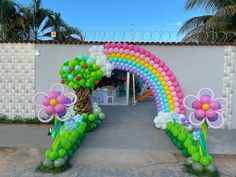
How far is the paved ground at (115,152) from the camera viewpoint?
4316 millimetres

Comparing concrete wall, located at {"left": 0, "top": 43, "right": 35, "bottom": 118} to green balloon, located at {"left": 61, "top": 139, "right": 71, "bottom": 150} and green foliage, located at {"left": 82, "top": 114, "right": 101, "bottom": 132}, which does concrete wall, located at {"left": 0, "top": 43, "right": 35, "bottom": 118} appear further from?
green balloon, located at {"left": 61, "top": 139, "right": 71, "bottom": 150}

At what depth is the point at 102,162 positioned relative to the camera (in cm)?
469

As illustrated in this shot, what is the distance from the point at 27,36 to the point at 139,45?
670cm

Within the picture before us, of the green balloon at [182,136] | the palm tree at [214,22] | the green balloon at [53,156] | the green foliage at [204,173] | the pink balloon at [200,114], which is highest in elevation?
the palm tree at [214,22]

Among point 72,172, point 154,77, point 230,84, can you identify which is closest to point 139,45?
point 154,77

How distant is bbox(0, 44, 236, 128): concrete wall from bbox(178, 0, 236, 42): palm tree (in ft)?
8.91

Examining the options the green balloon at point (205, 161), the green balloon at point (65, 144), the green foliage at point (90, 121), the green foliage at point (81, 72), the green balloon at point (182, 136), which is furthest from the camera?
the green foliage at point (90, 121)

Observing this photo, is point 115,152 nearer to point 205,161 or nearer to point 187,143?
point 187,143

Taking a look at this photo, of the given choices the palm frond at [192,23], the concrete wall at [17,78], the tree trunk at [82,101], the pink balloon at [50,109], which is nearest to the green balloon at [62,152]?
the pink balloon at [50,109]

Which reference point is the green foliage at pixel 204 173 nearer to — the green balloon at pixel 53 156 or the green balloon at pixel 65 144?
the green balloon at pixel 65 144

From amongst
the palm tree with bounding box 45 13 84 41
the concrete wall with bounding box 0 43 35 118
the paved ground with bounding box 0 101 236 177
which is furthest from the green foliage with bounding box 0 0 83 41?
the paved ground with bounding box 0 101 236 177

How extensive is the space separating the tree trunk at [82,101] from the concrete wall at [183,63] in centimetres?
125

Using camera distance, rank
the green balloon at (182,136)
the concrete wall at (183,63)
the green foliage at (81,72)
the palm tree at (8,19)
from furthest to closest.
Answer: the palm tree at (8,19), the concrete wall at (183,63), the green foliage at (81,72), the green balloon at (182,136)

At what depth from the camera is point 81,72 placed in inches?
259
